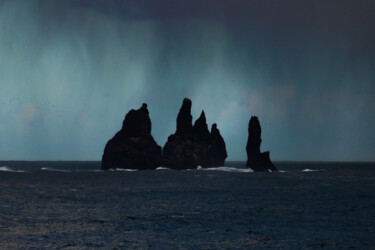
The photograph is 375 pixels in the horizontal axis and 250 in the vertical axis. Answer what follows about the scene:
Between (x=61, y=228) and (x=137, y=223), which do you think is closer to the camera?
(x=61, y=228)

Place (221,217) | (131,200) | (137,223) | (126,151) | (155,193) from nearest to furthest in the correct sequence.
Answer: (137,223)
(221,217)
(131,200)
(155,193)
(126,151)

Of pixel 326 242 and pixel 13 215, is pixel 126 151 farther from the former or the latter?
pixel 326 242

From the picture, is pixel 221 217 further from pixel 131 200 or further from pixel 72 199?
pixel 72 199

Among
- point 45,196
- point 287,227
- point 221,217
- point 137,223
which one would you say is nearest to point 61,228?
point 137,223

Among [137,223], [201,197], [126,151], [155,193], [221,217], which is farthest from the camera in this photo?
[126,151]

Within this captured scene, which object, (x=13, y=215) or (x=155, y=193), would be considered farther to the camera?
(x=155, y=193)

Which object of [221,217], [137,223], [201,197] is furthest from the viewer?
[201,197]

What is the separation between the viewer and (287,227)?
1914 inches

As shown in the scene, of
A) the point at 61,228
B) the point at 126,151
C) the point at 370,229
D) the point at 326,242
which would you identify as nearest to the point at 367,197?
the point at 370,229

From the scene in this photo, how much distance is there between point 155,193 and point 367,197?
1550 inches

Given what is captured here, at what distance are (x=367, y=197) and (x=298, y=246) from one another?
50.5 metres

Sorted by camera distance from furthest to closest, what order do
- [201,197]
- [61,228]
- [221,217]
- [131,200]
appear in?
[201,197] < [131,200] < [221,217] < [61,228]

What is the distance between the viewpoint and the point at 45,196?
82875 millimetres

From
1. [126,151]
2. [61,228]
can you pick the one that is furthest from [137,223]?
[126,151]
